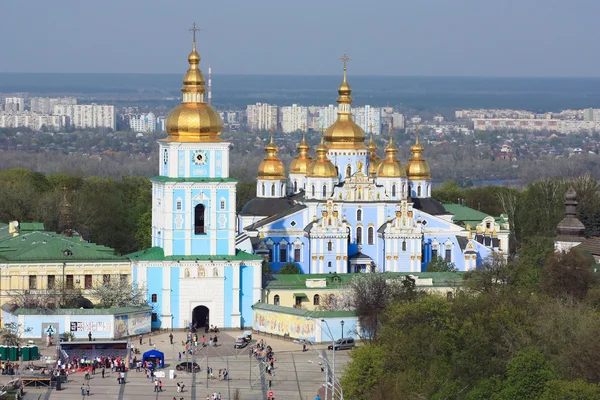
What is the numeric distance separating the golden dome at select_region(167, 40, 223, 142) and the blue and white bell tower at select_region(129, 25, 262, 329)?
0.03 meters

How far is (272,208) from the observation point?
208 feet

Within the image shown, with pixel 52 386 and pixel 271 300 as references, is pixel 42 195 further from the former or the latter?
pixel 52 386

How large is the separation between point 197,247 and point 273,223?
1031cm

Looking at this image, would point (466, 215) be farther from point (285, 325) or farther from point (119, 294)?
point (119, 294)

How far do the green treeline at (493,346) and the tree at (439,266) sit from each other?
34.3 feet

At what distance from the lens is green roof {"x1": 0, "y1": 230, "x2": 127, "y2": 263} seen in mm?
50344

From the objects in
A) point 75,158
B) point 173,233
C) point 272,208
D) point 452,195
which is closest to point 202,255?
point 173,233

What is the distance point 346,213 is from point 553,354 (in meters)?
22.7

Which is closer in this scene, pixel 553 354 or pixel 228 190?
pixel 553 354

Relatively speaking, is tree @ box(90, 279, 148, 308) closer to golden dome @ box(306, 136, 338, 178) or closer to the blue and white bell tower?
the blue and white bell tower

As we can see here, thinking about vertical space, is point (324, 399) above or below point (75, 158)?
below

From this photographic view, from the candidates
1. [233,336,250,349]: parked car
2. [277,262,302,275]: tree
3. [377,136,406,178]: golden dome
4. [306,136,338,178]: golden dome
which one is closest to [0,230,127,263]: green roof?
[233,336,250,349]: parked car

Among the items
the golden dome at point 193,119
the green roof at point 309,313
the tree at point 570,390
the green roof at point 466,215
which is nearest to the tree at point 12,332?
the green roof at point 309,313

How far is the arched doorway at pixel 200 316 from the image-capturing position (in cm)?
5022
